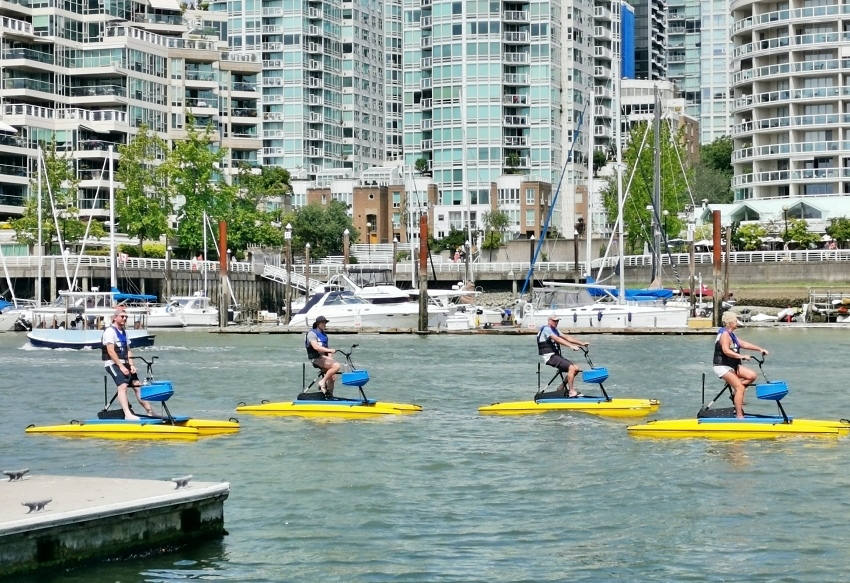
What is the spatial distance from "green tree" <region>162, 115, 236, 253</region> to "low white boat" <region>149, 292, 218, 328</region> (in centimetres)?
1687

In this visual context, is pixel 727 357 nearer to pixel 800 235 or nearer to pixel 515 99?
pixel 800 235

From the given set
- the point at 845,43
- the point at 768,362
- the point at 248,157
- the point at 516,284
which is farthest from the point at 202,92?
the point at 768,362

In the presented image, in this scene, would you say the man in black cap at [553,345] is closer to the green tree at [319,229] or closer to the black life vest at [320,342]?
the black life vest at [320,342]

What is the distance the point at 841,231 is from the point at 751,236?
19.7 ft

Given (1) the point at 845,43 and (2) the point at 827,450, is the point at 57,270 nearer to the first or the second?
(1) the point at 845,43

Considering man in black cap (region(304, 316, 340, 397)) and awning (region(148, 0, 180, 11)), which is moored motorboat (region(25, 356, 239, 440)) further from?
awning (region(148, 0, 180, 11))

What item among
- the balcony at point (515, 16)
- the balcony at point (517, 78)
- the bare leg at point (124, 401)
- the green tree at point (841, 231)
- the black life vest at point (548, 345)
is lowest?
the bare leg at point (124, 401)

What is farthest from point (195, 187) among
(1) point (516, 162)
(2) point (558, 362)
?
(2) point (558, 362)

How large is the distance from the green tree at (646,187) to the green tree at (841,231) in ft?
37.6

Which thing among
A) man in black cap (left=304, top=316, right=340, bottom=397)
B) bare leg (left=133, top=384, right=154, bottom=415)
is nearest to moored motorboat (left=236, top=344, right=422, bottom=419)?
man in black cap (left=304, top=316, right=340, bottom=397)

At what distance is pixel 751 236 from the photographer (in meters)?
105

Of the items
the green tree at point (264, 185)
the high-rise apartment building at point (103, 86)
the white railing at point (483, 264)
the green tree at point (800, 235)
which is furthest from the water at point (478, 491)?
the high-rise apartment building at point (103, 86)

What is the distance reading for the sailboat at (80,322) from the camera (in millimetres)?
65312

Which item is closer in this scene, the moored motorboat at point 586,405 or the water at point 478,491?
the water at point 478,491
